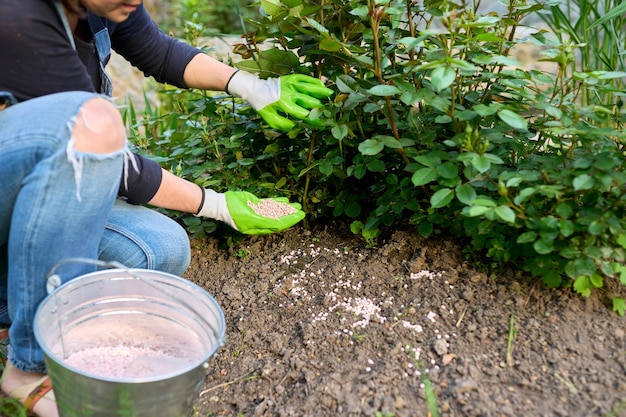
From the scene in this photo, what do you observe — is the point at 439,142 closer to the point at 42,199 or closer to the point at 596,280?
the point at 596,280

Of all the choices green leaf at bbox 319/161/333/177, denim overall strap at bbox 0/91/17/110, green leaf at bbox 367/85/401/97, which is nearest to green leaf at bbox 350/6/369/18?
green leaf at bbox 367/85/401/97

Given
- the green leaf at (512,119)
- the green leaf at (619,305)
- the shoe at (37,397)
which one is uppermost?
the green leaf at (512,119)

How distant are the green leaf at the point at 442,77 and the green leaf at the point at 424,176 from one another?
269 millimetres

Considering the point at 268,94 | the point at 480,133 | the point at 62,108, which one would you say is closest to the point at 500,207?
the point at 480,133

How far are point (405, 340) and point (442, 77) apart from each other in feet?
1.99

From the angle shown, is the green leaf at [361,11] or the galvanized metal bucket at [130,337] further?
the green leaf at [361,11]

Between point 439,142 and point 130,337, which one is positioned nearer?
point 130,337

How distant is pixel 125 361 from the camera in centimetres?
132

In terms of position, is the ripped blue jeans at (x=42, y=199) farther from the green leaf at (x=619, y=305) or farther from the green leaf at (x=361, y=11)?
the green leaf at (x=619, y=305)

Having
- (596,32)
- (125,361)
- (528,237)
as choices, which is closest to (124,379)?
(125,361)

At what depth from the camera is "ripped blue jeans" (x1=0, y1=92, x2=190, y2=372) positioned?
1.22 meters

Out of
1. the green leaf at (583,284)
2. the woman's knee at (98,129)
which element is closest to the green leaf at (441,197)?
the green leaf at (583,284)

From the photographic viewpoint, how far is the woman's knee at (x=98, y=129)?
1.23m

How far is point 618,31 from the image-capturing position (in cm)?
203
